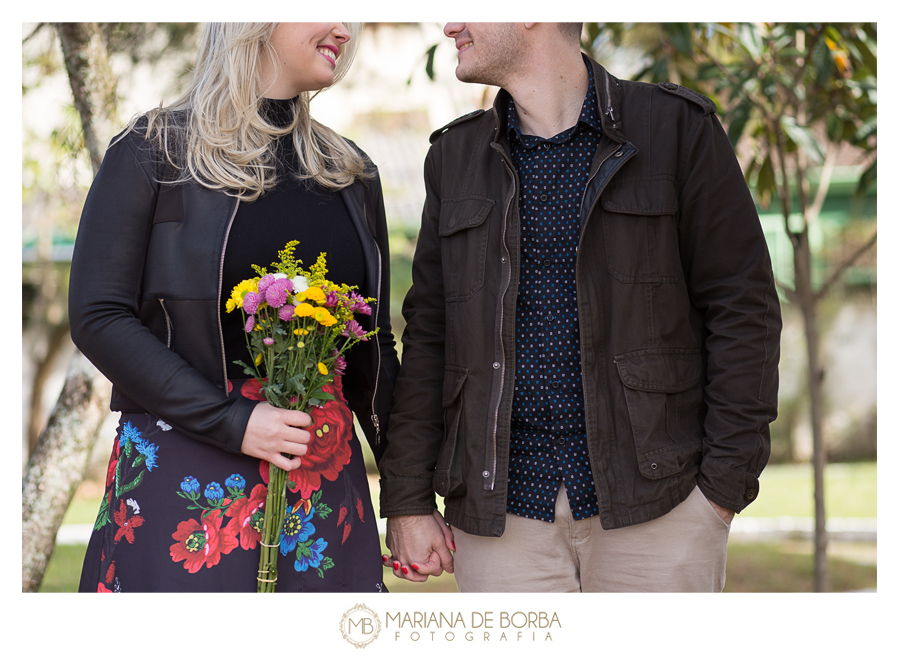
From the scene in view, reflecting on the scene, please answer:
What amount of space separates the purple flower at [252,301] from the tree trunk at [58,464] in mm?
1841

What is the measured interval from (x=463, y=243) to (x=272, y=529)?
0.94 m

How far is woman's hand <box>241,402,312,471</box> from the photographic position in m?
1.92

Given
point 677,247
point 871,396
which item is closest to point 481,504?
point 677,247

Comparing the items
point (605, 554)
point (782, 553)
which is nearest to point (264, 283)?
point (605, 554)

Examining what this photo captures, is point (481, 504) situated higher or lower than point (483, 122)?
lower

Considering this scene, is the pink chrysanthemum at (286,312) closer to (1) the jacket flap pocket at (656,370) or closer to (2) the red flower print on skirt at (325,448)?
(2) the red flower print on skirt at (325,448)

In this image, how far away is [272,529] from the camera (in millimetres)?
1983

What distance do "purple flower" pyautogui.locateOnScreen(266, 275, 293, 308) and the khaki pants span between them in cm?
88

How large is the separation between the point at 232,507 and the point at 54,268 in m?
7.62

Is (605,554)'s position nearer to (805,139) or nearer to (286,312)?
(286,312)

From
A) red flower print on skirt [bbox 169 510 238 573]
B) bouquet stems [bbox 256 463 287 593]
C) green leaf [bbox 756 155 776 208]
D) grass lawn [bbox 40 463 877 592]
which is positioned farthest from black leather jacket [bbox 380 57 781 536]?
grass lawn [bbox 40 463 877 592]

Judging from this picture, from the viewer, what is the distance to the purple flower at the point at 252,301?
183 centimetres

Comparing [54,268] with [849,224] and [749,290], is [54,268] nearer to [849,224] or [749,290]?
[749,290]

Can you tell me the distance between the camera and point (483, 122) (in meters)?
2.38
